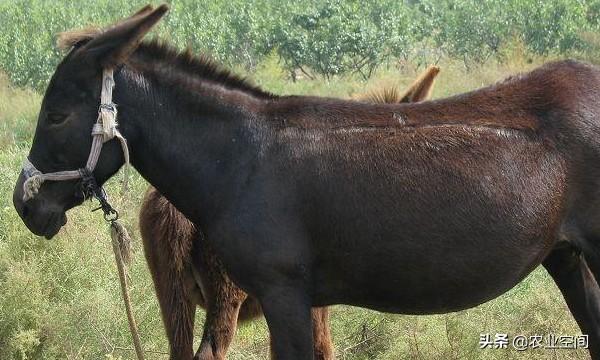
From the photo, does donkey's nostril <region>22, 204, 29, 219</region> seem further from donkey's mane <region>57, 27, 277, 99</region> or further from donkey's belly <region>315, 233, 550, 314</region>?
donkey's belly <region>315, 233, 550, 314</region>

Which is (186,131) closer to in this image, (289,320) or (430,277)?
(289,320)

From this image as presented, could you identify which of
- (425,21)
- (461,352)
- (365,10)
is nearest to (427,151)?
(461,352)

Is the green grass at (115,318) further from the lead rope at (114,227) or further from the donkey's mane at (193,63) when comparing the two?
the donkey's mane at (193,63)

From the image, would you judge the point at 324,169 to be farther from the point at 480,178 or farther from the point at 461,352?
the point at 461,352

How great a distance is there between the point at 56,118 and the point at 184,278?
152cm

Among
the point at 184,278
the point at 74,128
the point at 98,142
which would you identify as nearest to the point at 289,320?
the point at 98,142

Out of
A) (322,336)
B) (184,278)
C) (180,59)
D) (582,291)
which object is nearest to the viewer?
(180,59)

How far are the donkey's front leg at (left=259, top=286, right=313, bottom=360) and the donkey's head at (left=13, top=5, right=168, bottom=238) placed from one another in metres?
0.95

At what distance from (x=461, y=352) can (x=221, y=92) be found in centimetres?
309

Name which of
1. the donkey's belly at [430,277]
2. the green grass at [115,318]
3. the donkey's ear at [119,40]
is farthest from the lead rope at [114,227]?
the green grass at [115,318]

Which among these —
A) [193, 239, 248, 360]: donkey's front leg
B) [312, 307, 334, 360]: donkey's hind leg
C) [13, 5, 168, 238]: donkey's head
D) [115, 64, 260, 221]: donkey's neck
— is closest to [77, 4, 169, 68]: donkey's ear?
[13, 5, 168, 238]: donkey's head

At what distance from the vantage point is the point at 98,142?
150 inches

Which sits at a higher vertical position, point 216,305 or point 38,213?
point 38,213

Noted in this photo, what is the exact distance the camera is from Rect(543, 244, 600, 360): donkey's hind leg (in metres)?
4.49
